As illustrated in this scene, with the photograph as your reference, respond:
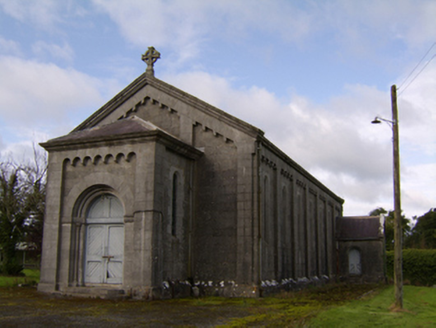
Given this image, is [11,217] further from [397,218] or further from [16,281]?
[397,218]

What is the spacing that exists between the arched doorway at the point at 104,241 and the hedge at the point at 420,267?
28514 mm

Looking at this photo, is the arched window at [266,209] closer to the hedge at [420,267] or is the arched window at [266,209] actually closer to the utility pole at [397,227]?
the utility pole at [397,227]

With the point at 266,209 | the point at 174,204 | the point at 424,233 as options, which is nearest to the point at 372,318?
the point at 174,204

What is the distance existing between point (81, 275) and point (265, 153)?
10.3 meters

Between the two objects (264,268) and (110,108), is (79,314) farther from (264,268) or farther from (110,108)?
(110,108)

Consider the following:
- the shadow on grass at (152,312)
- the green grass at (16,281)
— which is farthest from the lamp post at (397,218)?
the green grass at (16,281)

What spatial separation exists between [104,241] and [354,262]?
28.2 meters

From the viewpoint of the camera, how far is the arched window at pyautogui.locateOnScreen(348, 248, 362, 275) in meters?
40.3

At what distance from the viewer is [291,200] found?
92.4 feet

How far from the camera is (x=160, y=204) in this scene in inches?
715

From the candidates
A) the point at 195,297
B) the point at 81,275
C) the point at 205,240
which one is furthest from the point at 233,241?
the point at 81,275

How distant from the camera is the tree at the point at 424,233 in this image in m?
76.9

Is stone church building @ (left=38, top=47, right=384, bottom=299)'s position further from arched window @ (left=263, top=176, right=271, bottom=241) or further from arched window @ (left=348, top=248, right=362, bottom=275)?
arched window @ (left=348, top=248, right=362, bottom=275)

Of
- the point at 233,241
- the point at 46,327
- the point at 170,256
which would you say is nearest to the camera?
the point at 46,327
